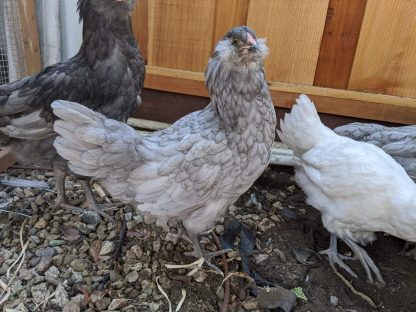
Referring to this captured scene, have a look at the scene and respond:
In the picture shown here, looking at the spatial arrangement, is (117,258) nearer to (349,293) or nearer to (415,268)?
(349,293)

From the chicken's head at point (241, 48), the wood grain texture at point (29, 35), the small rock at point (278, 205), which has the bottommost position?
the small rock at point (278, 205)

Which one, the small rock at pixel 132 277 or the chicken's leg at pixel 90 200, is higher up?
the chicken's leg at pixel 90 200

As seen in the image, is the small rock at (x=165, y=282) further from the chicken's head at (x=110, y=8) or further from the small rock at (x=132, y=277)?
the chicken's head at (x=110, y=8)

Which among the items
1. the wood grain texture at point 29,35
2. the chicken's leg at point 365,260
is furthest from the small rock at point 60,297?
the wood grain texture at point 29,35

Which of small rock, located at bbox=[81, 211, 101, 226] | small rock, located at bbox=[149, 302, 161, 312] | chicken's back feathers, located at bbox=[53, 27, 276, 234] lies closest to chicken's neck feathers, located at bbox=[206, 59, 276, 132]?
chicken's back feathers, located at bbox=[53, 27, 276, 234]

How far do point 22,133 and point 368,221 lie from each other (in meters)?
1.97

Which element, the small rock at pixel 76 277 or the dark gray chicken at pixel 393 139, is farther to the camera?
the dark gray chicken at pixel 393 139

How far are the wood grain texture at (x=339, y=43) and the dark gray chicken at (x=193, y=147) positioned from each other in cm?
117

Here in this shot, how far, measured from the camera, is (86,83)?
224 centimetres

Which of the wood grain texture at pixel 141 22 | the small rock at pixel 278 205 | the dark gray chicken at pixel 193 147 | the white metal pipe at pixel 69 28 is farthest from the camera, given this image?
the white metal pipe at pixel 69 28

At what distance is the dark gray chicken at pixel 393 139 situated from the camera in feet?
8.08

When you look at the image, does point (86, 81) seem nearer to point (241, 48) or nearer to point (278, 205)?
point (241, 48)

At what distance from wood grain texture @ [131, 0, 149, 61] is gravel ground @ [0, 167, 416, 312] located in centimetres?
124

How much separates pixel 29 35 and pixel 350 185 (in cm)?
245
